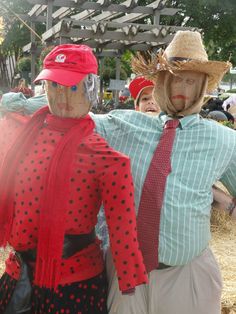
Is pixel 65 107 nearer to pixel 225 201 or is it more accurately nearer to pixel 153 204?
pixel 153 204


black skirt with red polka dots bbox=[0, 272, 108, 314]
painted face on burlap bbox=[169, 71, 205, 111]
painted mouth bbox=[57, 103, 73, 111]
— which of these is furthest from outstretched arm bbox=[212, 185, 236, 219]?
painted mouth bbox=[57, 103, 73, 111]

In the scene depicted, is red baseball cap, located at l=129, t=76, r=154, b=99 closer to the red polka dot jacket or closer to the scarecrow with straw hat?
the scarecrow with straw hat

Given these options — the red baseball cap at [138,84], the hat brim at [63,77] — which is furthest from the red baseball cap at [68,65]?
the red baseball cap at [138,84]

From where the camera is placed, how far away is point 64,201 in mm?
1703

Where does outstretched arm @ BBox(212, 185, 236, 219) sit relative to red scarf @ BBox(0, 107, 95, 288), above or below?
below

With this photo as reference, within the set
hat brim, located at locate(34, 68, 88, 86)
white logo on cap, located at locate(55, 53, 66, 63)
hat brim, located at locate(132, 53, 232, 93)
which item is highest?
white logo on cap, located at locate(55, 53, 66, 63)

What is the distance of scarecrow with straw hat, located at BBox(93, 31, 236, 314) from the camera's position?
1929 millimetres

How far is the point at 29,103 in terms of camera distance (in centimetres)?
208

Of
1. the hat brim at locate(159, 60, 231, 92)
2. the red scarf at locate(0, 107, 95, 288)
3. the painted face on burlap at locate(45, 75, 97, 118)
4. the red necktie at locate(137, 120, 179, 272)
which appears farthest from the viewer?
the hat brim at locate(159, 60, 231, 92)

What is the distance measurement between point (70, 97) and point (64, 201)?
398mm

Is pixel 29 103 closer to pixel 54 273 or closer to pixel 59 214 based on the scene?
pixel 59 214

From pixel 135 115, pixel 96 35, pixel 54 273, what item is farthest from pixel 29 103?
pixel 96 35

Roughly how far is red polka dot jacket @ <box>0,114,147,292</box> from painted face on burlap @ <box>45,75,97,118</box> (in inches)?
2.4

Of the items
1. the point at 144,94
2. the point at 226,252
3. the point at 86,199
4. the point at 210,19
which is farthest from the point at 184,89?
the point at 210,19
